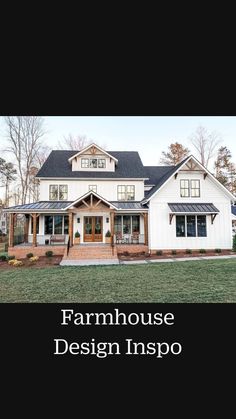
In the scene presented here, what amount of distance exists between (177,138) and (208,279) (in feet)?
89.8

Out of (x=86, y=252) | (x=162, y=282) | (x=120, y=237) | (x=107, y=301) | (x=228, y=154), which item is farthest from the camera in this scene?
(x=228, y=154)

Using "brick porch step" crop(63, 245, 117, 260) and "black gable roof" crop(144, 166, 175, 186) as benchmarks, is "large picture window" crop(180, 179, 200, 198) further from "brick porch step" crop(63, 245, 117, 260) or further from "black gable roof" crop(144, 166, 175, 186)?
"brick porch step" crop(63, 245, 117, 260)

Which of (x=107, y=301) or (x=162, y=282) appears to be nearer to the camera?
(x=107, y=301)

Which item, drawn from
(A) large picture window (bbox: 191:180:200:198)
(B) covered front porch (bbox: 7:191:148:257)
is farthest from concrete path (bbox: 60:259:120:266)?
(A) large picture window (bbox: 191:180:200:198)

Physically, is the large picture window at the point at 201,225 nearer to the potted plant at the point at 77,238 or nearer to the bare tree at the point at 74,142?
the potted plant at the point at 77,238

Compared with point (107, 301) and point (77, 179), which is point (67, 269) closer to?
point (107, 301)

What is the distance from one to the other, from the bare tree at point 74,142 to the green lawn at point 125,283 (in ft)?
69.8

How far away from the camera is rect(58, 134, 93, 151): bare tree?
1164 inches

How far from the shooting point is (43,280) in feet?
30.3

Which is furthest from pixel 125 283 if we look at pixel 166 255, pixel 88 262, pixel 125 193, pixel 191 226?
pixel 125 193

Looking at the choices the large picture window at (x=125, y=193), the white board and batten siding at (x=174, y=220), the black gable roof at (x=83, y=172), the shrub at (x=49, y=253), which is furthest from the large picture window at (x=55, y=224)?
the white board and batten siding at (x=174, y=220)

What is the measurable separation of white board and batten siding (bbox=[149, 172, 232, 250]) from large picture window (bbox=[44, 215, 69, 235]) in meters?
6.80
